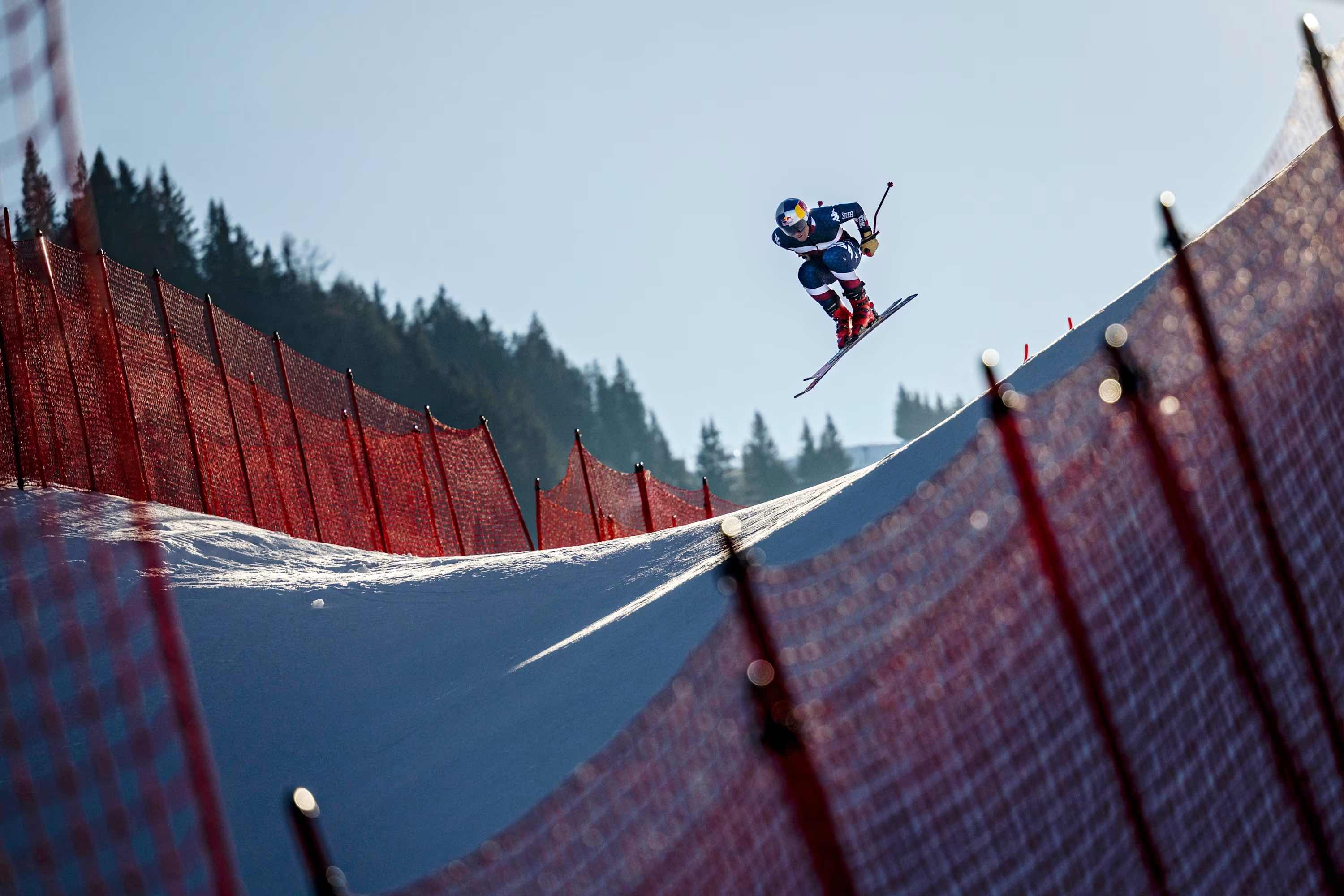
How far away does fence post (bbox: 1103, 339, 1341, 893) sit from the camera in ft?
11.3

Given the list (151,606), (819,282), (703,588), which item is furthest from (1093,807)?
(819,282)

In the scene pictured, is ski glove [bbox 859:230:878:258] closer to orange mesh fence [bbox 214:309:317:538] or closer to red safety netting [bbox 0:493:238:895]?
orange mesh fence [bbox 214:309:317:538]

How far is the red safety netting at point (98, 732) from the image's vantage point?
5.21 metres

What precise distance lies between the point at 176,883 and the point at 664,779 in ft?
8.65

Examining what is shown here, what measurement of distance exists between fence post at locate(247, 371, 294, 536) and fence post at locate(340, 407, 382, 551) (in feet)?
2.64

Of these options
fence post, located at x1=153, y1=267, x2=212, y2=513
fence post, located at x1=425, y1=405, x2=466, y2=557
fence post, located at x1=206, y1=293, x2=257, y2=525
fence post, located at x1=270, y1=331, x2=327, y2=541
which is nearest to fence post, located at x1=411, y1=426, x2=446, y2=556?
fence post, located at x1=425, y1=405, x2=466, y2=557

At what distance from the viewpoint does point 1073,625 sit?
11.1 feet

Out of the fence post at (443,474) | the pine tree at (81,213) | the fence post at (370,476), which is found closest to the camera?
the pine tree at (81,213)

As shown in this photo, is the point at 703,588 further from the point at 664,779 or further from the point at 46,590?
the point at 46,590

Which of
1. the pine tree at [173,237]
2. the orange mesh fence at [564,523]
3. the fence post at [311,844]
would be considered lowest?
the fence post at [311,844]

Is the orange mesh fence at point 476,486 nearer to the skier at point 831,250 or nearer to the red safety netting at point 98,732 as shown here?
the skier at point 831,250

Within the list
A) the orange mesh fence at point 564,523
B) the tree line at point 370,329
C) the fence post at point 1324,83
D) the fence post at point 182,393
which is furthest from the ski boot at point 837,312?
the tree line at point 370,329

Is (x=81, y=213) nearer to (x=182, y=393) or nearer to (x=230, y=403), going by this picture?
(x=182, y=393)

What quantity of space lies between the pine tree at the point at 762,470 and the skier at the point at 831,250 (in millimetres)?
84346
